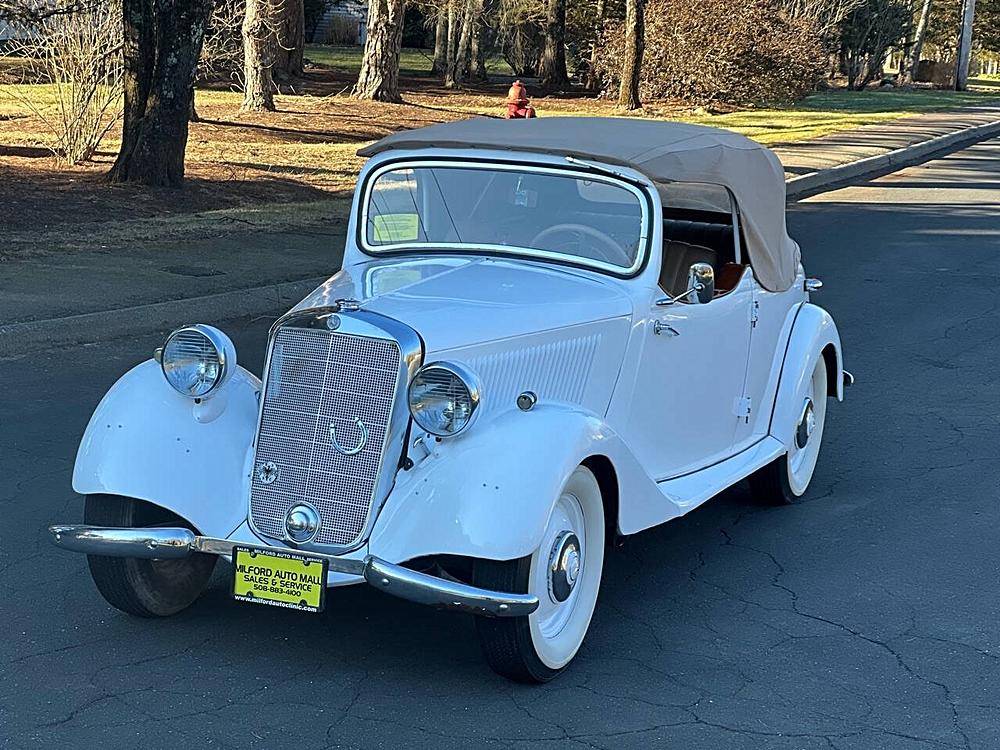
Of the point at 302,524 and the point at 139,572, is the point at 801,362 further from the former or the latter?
the point at 139,572

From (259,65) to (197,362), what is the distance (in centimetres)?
2237

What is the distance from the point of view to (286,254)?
40.7 feet

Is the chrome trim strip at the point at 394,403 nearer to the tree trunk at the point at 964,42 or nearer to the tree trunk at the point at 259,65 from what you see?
the tree trunk at the point at 259,65

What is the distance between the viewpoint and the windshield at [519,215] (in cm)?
548

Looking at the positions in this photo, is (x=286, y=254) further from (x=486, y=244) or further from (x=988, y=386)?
(x=486, y=244)

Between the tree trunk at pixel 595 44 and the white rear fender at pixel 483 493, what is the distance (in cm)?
3796

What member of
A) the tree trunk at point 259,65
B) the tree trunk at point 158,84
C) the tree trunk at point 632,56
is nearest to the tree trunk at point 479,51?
the tree trunk at point 632,56

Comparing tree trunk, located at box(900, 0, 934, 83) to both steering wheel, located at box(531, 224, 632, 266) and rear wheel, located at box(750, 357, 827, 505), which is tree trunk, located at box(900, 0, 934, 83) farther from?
steering wheel, located at box(531, 224, 632, 266)

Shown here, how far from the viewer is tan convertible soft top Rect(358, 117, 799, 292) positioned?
18.3 feet

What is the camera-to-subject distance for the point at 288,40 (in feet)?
101

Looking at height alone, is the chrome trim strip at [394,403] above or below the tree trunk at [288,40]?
below

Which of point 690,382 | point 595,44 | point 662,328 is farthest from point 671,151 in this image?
point 595,44

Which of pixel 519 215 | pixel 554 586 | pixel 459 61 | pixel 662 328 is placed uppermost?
pixel 459 61

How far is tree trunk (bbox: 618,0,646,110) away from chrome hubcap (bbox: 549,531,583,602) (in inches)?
1219
